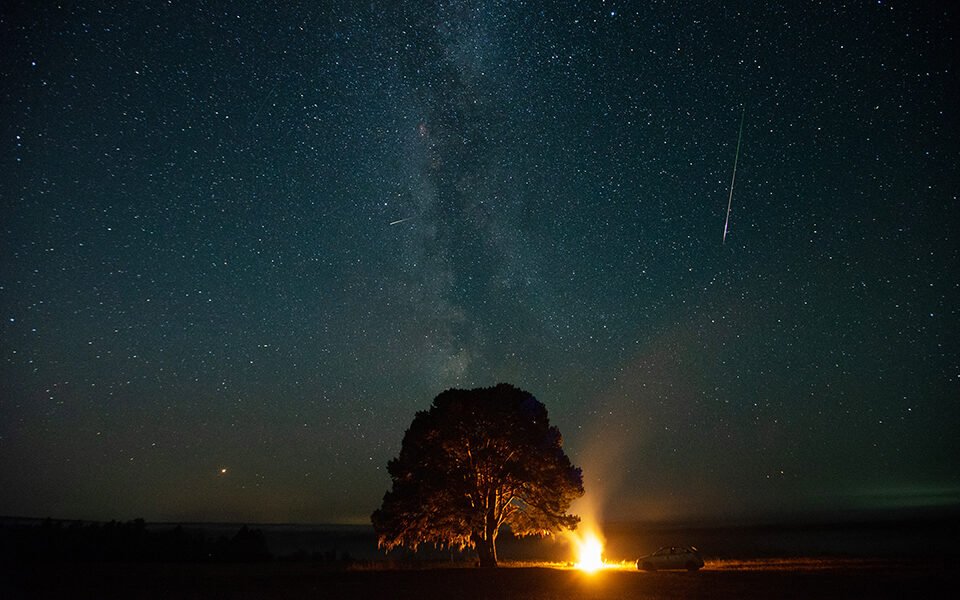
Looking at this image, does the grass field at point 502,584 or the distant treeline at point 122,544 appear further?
the distant treeline at point 122,544

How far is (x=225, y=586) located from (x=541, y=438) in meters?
17.8

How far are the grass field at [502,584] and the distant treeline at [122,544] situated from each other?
15115 millimetres

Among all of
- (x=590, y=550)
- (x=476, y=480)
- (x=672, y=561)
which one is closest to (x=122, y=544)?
(x=476, y=480)

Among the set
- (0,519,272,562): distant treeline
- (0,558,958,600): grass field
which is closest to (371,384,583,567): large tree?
(0,558,958,600): grass field

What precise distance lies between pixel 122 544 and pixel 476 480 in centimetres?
3228

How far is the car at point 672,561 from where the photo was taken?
2831 cm

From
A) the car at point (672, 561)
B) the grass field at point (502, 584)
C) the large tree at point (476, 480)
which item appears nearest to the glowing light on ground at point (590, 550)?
the large tree at point (476, 480)

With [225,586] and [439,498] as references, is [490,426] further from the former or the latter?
[225,586]

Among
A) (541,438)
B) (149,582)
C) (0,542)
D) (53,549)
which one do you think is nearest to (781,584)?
(541,438)

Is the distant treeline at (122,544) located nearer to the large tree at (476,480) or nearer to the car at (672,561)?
the large tree at (476,480)

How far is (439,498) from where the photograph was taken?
98.5 ft

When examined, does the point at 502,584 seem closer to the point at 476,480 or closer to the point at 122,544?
the point at 476,480

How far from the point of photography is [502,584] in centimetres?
2108

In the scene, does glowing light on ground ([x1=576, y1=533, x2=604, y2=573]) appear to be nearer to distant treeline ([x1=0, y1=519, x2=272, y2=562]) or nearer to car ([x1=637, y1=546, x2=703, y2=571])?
car ([x1=637, y1=546, x2=703, y2=571])
